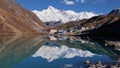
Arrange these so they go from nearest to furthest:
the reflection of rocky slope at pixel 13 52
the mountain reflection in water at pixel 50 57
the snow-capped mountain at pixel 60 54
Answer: the mountain reflection in water at pixel 50 57
the reflection of rocky slope at pixel 13 52
the snow-capped mountain at pixel 60 54

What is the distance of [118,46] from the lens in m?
117

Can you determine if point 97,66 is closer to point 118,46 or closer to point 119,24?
point 118,46

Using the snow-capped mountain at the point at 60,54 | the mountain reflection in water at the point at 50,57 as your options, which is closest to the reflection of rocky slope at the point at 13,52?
the mountain reflection in water at the point at 50,57

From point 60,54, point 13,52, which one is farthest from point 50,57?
point 13,52

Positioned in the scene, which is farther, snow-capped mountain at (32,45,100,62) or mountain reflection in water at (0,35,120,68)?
snow-capped mountain at (32,45,100,62)

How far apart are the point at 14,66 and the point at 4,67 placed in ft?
9.91

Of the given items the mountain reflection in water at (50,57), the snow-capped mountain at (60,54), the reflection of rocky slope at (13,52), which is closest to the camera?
the mountain reflection in water at (50,57)

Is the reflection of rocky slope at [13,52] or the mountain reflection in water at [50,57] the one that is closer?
the mountain reflection in water at [50,57]

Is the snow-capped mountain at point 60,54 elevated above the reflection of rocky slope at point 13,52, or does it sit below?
below

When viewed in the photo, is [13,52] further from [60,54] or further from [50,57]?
[50,57]

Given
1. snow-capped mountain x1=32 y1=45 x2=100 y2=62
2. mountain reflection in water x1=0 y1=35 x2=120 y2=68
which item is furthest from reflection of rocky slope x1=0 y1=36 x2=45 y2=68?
snow-capped mountain x1=32 y1=45 x2=100 y2=62

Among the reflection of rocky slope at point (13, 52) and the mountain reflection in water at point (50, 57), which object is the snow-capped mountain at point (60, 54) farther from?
the reflection of rocky slope at point (13, 52)

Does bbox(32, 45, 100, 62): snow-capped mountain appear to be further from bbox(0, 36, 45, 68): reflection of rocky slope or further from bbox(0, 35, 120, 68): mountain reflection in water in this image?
bbox(0, 36, 45, 68): reflection of rocky slope

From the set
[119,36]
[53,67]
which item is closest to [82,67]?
[53,67]
